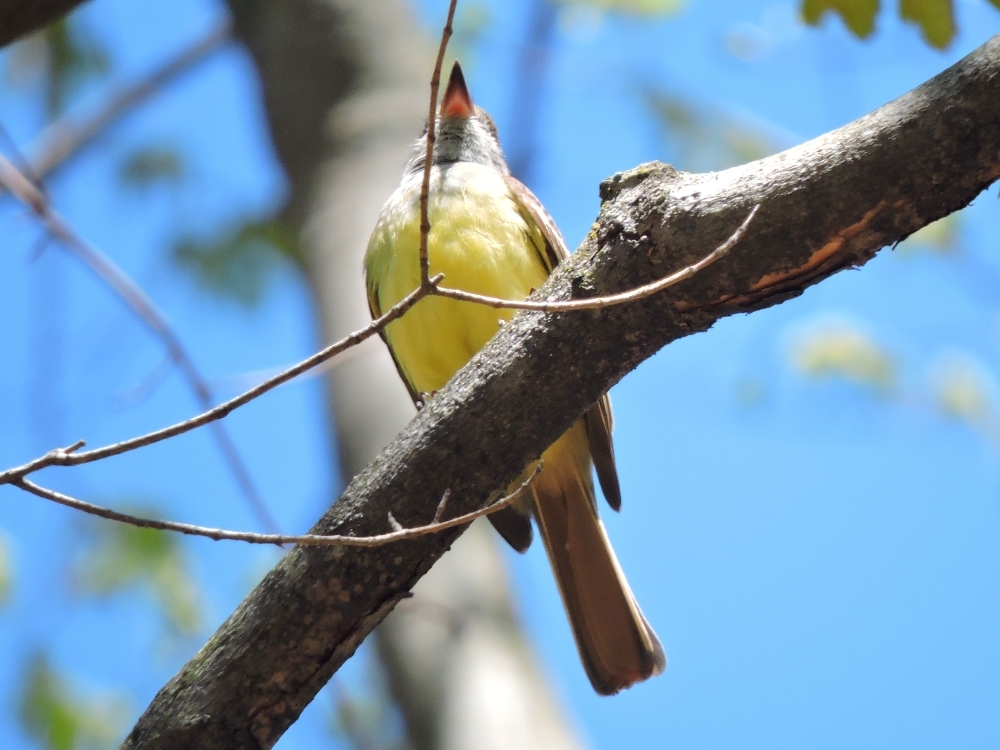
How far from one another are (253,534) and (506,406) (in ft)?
2.20

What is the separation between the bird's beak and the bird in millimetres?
1084

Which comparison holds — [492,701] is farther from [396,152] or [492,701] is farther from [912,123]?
[396,152]

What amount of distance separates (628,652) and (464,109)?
2.81m

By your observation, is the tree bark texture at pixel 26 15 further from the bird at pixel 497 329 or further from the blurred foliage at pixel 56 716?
the blurred foliage at pixel 56 716

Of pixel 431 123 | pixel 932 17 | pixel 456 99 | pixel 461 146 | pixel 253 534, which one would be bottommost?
pixel 253 534

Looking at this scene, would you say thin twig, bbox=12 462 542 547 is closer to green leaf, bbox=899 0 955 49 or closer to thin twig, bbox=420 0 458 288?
thin twig, bbox=420 0 458 288

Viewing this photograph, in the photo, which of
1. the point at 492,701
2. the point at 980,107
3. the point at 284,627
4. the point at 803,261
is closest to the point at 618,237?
the point at 803,261

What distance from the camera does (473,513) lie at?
91.0 inches

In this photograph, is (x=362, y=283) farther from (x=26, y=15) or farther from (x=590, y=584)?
(x=26, y=15)

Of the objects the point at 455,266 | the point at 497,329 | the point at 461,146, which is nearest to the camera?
the point at 455,266

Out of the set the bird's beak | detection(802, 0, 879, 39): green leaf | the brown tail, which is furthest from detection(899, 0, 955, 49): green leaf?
the bird's beak

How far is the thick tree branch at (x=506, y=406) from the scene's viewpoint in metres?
2.22

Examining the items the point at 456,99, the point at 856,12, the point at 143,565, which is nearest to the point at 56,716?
the point at 143,565

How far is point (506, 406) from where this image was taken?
242cm
